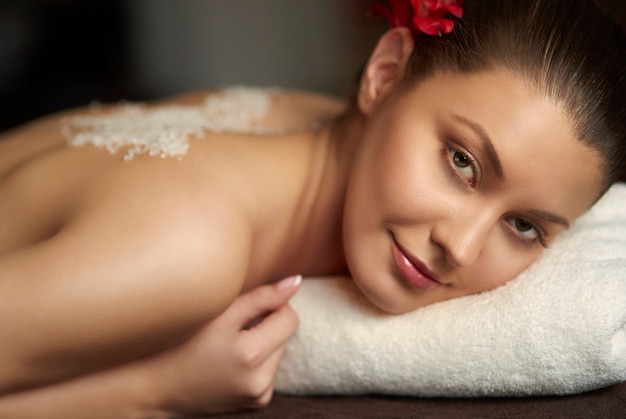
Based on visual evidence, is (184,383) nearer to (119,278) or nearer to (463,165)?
(119,278)

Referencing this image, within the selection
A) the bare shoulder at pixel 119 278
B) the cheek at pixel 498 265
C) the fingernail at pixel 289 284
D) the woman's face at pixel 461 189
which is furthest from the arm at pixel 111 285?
the cheek at pixel 498 265

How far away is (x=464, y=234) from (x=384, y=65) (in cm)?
35

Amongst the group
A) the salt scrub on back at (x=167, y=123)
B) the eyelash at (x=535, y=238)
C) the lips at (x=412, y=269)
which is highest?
the salt scrub on back at (x=167, y=123)

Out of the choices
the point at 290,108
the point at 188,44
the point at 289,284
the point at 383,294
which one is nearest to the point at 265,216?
the point at 289,284

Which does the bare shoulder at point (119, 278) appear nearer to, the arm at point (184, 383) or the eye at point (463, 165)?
the arm at point (184, 383)

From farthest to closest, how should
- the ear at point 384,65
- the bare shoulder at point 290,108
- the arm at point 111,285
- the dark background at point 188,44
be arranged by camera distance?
1. the dark background at point 188,44
2. the bare shoulder at point 290,108
3. the ear at point 384,65
4. the arm at point 111,285

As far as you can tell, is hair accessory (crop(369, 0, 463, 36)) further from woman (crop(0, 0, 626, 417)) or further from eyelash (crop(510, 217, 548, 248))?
eyelash (crop(510, 217, 548, 248))

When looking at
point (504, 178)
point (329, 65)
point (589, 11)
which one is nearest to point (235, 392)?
point (504, 178)

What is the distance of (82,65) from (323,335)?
2542 mm

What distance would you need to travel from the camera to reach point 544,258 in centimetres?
112

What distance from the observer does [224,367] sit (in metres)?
1.05

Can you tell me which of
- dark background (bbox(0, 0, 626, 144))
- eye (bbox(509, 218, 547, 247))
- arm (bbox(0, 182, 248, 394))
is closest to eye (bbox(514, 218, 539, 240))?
eye (bbox(509, 218, 547, 247))

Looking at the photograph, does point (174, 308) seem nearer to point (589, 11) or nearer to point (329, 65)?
point (589, 11)

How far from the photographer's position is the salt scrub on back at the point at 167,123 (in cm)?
113
